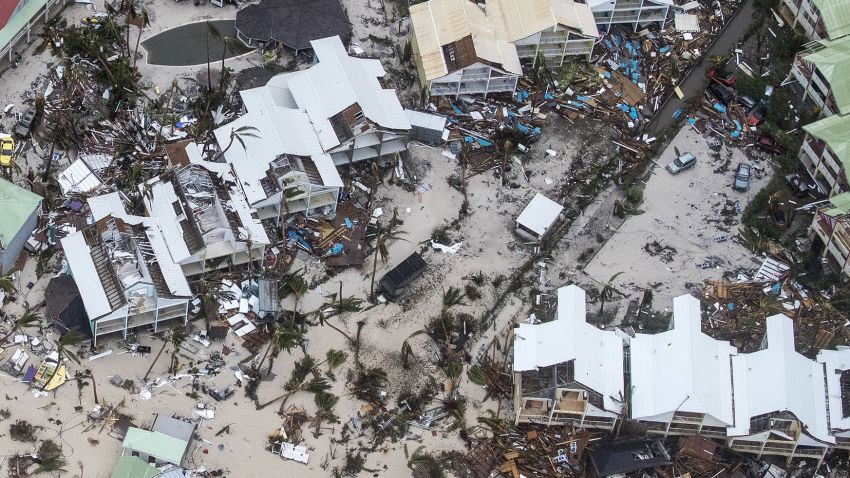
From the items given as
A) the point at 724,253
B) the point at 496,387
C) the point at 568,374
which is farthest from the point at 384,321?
the point at 724,253

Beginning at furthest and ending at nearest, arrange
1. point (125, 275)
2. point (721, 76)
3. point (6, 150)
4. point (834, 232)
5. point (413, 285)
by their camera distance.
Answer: point (721, 76), point (6, 150), point (834, 232), point (413, 285), point (125, 275)

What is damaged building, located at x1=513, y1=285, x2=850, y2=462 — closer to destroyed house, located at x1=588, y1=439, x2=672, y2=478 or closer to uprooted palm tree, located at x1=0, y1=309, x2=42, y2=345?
destroyed house, located at x1=588, y1=439, x2=672, y2=478

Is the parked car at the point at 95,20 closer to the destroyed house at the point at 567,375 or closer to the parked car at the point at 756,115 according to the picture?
the destroyed house at the point at 567,375

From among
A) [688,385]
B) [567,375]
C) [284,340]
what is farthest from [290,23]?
[688,385]

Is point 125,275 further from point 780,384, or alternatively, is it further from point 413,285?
point 780,384

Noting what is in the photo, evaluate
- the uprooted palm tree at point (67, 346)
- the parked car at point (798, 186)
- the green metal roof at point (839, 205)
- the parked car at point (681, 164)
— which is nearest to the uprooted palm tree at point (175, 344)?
the uprooted palm tree at point (67, 346)

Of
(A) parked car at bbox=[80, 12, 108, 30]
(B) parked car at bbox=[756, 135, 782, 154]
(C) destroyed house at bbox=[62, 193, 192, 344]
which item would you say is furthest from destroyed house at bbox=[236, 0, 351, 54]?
(B) parked car at bbox=[756, 135, 782, 154]
